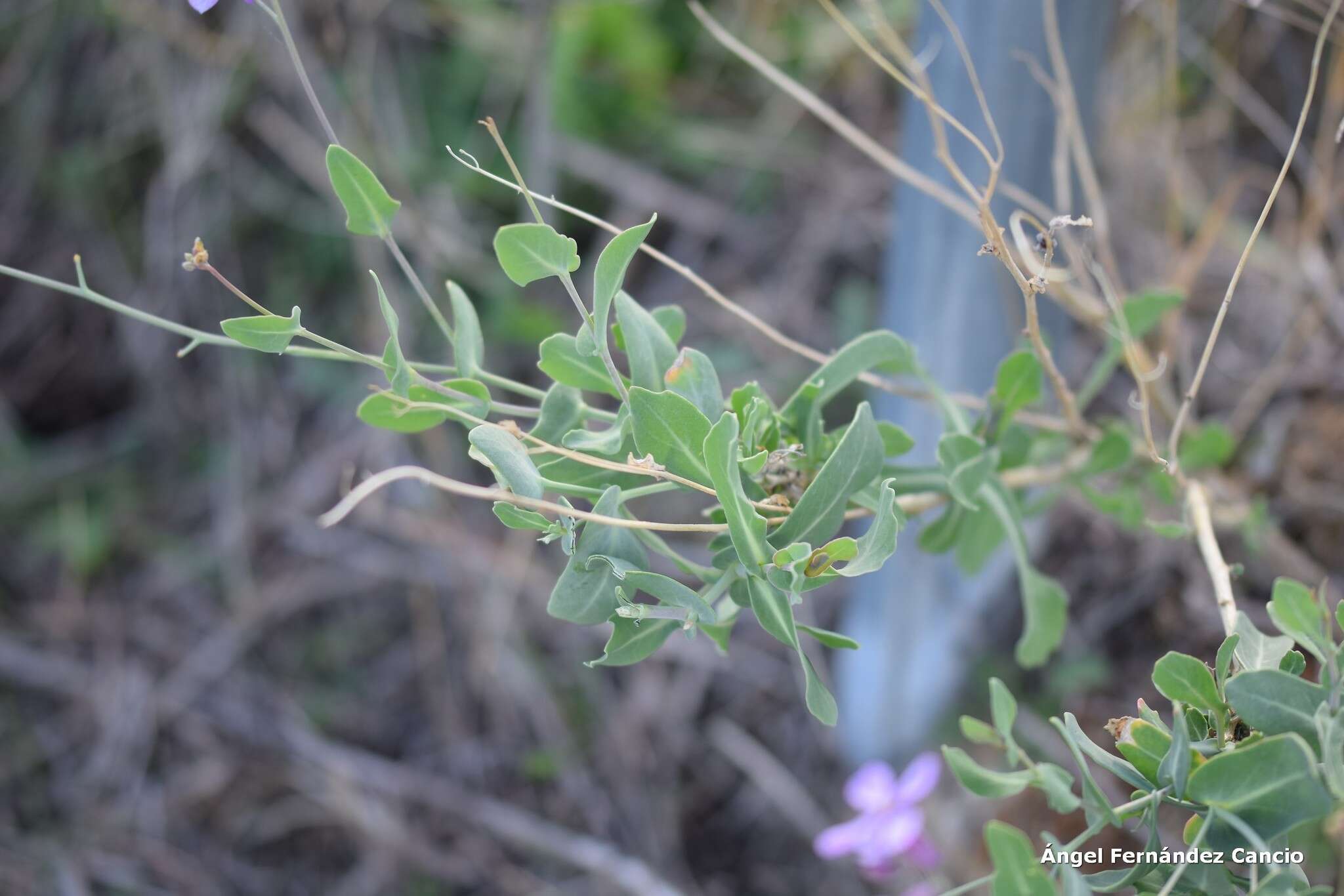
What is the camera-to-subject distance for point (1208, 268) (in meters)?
1.30

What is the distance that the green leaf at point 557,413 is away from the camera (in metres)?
0.51

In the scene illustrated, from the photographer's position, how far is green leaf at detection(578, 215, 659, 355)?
422 millimetres

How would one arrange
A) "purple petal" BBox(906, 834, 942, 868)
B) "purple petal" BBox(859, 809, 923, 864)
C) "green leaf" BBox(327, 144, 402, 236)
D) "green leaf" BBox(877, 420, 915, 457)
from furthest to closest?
1. "purple petal" BBox(906, 834, 942, 868)
2. "purple petal" BBox(859, 809, 923, 864)
3. "green leaf" BBox(877, 420, 915, 457)
4. "green leaf" BBox(327, 144, 402, 236)

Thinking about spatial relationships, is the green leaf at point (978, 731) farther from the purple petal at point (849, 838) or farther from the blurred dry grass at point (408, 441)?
the blurred dry grass at point (408, 441)

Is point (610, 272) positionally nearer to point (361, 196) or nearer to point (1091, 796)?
point (361, 196)

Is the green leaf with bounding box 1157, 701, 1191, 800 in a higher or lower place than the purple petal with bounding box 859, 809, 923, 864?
higher

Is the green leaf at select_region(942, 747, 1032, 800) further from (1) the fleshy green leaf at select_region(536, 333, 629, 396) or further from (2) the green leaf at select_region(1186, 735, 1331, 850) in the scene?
(1) the fleshy green leaf at select_region(536, 333, 629, 396)

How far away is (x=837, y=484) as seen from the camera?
0.46 metres

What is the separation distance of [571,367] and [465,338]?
6cm

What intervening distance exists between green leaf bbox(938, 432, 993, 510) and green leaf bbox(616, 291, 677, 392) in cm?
17

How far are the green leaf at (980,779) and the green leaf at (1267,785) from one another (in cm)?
7

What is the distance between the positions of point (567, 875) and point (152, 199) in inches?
47.5

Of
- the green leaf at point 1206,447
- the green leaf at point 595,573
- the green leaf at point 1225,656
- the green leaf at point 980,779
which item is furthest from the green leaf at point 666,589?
the green leaf at point 1206,447

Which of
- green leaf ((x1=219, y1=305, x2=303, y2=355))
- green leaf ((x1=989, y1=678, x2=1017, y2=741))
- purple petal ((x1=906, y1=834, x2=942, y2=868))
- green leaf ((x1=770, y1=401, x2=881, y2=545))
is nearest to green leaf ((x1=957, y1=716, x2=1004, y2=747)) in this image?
green leaf ((x1=989, y1=678, x2=1017, y2=741))
